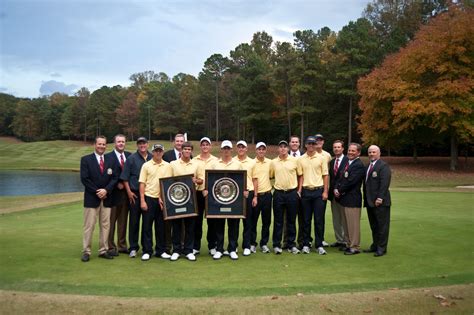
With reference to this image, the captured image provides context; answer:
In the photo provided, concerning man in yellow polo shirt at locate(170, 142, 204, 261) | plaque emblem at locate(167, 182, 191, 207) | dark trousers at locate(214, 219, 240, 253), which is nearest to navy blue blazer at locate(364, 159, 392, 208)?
dark trousers at locate(214, 219, 240, 253)

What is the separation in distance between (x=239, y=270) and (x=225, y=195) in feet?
4.59

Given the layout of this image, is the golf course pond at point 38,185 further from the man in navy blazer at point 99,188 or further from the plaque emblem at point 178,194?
the plaque emblem at point 178,194

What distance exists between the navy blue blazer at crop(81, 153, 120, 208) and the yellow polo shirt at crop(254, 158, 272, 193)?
2.65 m

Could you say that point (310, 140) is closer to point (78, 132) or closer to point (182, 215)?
point (182, 215)

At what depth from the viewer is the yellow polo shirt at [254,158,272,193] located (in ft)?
25.7

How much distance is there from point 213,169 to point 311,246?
2808mm

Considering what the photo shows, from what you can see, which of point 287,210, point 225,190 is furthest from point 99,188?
point 287,210

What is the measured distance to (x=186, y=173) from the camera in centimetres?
742

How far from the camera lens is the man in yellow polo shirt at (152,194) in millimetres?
7477

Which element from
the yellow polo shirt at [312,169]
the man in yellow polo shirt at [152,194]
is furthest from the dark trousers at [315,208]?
the man in yellow polo shirt at [152,194]

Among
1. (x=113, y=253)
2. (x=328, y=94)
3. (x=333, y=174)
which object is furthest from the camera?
(x=328, y=94)

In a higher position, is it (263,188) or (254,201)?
(263,188)

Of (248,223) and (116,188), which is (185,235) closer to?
Answer: (248,223)

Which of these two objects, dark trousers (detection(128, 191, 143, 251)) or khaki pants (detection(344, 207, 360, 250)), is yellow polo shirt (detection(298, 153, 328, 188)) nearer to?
khaki pants (detection(344, 207, 360, 250))
